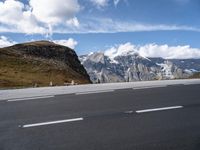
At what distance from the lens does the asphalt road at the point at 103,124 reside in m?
7.35

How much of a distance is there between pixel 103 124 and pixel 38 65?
9280 centimetres

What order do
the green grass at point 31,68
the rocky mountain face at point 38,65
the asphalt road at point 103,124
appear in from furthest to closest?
the green grass at point 31,68, the rocky mountain face at point 38,65, the asphalt road at point 103,124

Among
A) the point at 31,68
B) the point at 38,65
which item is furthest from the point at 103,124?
the point at 38,65

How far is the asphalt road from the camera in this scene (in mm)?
7352

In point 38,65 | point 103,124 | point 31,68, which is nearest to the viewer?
point 103,124

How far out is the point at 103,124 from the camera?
9.10m

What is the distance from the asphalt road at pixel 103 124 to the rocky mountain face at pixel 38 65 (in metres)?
48.8

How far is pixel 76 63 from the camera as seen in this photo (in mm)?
134375

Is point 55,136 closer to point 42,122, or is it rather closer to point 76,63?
point 42,122

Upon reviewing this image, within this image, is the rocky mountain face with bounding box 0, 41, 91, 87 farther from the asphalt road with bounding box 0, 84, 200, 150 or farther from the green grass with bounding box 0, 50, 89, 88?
the asphalt road with bounding box 0, 84, 200, 150

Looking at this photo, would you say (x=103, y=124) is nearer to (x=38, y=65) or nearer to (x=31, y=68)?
(x=31, y=68)

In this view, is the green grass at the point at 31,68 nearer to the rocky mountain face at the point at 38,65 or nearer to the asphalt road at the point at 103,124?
the rocky mountain face at the point at 38,65

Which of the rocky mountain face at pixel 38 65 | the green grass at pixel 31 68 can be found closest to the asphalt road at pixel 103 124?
the rocky mountain face at pixel 38 65

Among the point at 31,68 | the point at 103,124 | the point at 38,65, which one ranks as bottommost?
the point at 103,124
